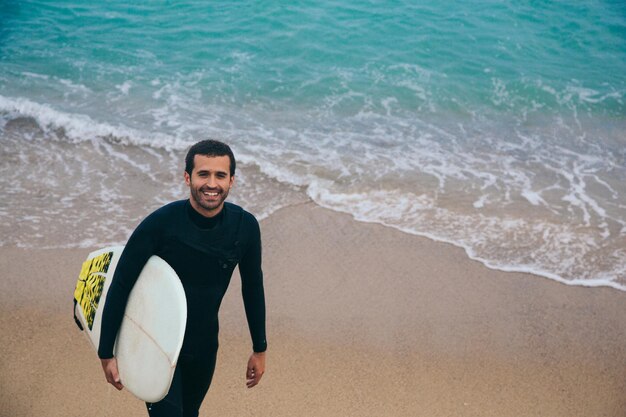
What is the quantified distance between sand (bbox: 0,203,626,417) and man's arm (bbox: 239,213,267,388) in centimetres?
88

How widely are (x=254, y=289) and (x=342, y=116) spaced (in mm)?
6423

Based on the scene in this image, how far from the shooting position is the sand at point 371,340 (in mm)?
3674

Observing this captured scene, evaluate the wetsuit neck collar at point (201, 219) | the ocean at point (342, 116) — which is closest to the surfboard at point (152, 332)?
the wetsuit neck collar at point (201, 219)

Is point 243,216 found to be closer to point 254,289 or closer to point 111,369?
point 254,289

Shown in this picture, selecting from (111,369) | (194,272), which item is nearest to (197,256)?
(194,272)

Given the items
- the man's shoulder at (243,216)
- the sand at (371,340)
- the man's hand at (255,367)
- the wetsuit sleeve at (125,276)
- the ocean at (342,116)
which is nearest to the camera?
the wetsuit sleeve at (125,276)

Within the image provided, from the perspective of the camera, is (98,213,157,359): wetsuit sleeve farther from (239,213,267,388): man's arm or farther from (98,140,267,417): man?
(239,213,267,388): man's arm

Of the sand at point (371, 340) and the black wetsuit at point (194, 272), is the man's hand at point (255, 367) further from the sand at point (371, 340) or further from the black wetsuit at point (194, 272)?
the sand at point (371, 340)

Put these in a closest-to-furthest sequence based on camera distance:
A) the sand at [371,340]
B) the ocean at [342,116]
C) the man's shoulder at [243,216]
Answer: the man's shoulder at [243,216], the sand at [371,340], the ocean at [342,116]

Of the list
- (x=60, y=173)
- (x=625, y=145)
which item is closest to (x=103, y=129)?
(x=60, y=173)

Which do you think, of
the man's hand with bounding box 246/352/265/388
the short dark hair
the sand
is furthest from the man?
the sand

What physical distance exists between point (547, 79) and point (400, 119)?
11.7 feet

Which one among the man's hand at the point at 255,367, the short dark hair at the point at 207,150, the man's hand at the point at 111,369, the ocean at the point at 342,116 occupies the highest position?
the short dark hair at the point at 207,150

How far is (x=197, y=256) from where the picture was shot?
2492mm
